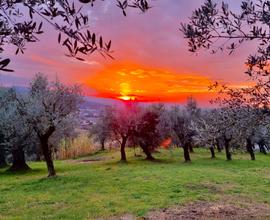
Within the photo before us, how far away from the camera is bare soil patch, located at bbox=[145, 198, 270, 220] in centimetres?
1567

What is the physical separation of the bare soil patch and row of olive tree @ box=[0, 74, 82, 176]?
1529cm

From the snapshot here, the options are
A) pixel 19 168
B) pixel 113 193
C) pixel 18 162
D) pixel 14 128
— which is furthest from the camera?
pixel 18 162

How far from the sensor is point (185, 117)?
159 ft

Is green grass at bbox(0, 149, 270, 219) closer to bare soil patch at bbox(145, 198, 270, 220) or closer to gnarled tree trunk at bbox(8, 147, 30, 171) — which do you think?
bare soil patch at bbox(145, 198, 270, 220)

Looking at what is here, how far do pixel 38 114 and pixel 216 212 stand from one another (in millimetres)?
18659

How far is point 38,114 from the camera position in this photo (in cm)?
3106

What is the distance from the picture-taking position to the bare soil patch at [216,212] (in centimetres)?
1567

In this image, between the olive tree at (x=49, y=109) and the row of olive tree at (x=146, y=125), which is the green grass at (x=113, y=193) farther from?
the row of olive tree at (x=146, y=125)

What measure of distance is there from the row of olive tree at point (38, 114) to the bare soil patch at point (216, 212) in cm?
1529

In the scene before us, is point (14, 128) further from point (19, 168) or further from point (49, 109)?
point (49, 109)

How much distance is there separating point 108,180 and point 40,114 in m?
8.09

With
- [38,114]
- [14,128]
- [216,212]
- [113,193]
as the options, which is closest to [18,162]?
[14,128]

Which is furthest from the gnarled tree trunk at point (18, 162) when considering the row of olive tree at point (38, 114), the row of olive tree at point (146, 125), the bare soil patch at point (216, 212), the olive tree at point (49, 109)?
the bare soil patch at point (216, 212)

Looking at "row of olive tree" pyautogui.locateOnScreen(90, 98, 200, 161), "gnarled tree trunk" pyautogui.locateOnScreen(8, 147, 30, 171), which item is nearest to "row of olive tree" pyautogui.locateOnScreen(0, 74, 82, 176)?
"gnarled tree trunk" pyautogui.locateOnScreen(8, 147, 30, 171)
